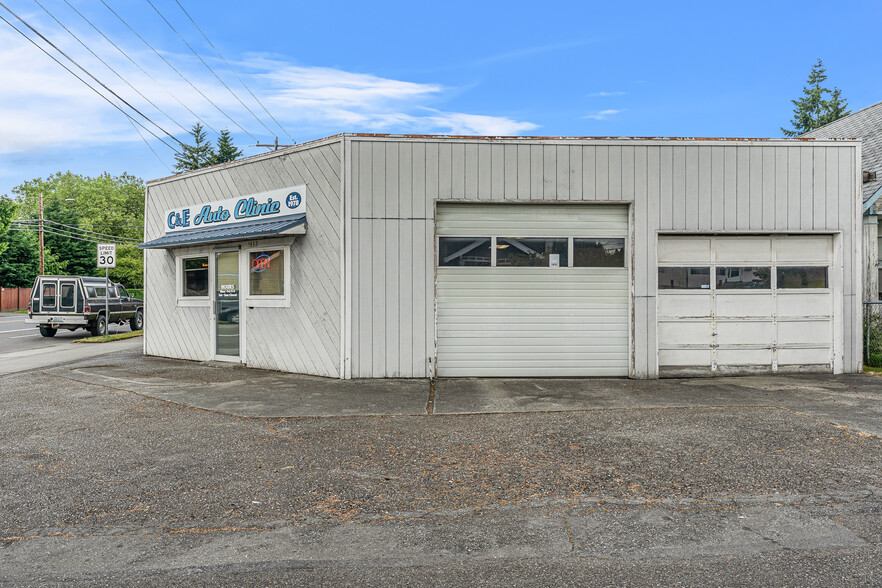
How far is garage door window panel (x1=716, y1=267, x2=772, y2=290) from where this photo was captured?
10.1 m

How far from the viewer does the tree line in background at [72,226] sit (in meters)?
42.8

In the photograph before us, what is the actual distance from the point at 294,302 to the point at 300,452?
529cm

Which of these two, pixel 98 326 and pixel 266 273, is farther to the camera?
pixel 98 326

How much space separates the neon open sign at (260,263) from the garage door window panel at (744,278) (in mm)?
8339

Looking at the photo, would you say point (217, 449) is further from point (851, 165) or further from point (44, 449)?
point (851, 165)

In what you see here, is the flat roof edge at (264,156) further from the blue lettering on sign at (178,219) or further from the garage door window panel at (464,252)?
the garage door window panel at (464,252)

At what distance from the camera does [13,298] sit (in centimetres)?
4128

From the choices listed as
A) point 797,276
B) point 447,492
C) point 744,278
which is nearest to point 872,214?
point 797,276

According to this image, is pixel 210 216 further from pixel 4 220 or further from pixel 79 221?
pixel 79 221

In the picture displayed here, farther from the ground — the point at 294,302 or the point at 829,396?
the point at 294,302

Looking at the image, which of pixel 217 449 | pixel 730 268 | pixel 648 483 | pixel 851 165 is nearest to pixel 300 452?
pixel 217 449

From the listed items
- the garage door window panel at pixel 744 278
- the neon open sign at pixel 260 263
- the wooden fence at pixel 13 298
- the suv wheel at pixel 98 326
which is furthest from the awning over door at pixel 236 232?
the wooden fence at pixel 13 298

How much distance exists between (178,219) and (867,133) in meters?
17.2

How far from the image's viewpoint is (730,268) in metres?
10.1
